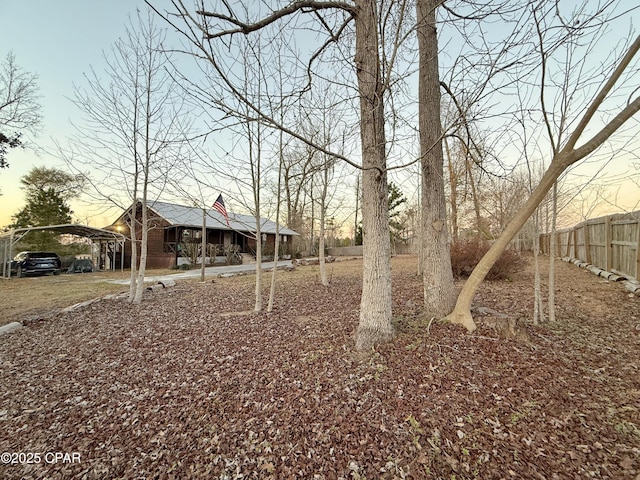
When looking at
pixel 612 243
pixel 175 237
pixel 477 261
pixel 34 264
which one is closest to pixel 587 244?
pixel 612 243

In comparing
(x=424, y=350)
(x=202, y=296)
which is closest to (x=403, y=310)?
(x=424, y=350)

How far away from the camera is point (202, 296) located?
6816 mm

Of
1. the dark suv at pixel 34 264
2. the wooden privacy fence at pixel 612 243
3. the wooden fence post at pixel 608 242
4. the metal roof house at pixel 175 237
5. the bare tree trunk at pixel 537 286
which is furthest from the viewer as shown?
the metal roof house at pixel 175 237

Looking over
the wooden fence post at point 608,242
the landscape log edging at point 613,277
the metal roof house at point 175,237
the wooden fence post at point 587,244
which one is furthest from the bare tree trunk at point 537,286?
the metal roof house at point 175,237

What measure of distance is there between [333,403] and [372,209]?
1.87 metres

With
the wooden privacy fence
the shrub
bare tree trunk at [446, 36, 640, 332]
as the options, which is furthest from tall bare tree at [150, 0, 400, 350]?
the shrub

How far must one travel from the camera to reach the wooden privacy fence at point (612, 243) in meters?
5.61

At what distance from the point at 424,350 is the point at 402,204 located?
25.0 meters

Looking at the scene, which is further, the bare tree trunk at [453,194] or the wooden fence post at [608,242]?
the bare tree trunk at [453,194]

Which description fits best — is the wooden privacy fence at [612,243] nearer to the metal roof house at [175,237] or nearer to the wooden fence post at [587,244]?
the wooden fence post at [587,244]

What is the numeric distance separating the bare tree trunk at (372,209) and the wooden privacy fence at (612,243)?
4.44 meters

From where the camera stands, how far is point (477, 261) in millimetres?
7184

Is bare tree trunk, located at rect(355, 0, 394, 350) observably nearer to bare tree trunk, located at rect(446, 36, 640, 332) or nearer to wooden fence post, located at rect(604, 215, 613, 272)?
bare tree trunk, located at rect(446, 36, 640, 332)

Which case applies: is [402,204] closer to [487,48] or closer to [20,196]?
[487,48]
